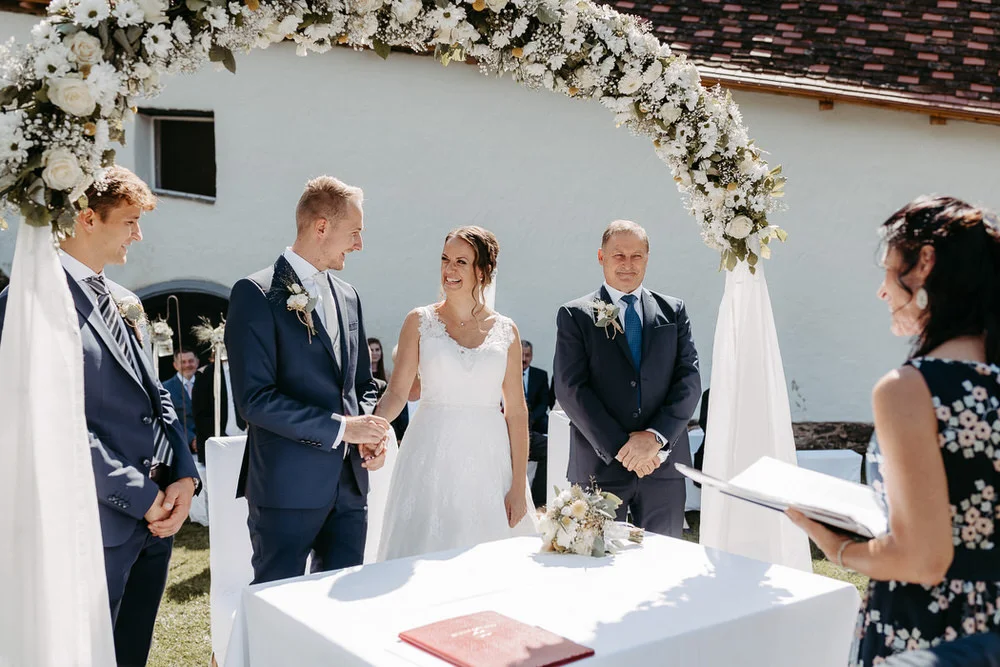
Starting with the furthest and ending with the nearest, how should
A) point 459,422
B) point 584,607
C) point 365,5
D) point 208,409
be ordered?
point 208,409 → point 459,422 → point 365,5 → point 584,607

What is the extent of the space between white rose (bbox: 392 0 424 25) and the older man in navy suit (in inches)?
47.9

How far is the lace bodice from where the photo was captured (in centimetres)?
455

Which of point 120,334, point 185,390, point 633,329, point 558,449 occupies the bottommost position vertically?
point 185,390

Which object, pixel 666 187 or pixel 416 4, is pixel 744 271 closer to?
pixel 416 4

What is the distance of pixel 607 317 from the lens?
4.84 m

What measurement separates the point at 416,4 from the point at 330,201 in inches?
35.8

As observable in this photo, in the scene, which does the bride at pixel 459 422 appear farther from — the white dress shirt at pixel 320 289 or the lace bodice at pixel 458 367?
the white dress shirt at pixel 320 289

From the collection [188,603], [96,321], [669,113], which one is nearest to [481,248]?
[669,113]

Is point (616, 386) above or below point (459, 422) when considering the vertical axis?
above

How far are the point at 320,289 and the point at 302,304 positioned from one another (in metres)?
0.22

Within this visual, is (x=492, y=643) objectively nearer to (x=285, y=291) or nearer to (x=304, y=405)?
(x=304, y=405)

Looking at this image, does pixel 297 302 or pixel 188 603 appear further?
pixel 188 603

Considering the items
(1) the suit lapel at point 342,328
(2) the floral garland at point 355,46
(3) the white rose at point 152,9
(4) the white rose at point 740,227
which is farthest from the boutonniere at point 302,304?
(4) the white rose at point 740,227

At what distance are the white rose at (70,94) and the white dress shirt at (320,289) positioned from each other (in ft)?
3.81
